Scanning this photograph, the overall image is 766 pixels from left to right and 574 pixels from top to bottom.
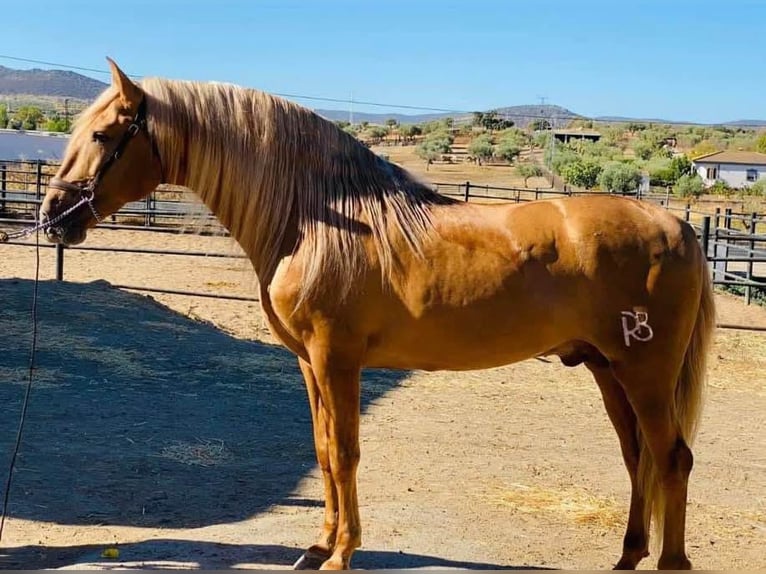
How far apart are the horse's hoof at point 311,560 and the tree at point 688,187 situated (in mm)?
36549

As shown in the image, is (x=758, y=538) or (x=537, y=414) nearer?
(x=758, y=538)

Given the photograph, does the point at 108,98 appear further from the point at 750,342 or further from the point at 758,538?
the point at 750,342

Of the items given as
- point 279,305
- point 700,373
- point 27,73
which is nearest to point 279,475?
point 279,305

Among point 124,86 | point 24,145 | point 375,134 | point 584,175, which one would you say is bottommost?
point 124,86

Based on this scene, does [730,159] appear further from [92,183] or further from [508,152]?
[92,183]

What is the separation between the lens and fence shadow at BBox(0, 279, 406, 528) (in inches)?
159

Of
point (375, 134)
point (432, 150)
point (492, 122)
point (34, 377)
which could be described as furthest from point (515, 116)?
point (34, 377)

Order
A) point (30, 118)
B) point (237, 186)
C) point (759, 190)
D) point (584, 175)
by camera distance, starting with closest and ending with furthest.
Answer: point (237, 186)
point (584, 175)
point (759, 190)
point (30, 118)

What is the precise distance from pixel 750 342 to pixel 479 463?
541 cm

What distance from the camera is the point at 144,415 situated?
220 inches

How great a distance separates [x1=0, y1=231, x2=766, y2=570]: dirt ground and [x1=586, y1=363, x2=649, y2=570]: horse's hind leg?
23 centimetres

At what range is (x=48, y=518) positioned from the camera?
3.73 metres

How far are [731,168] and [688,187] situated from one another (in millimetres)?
15083

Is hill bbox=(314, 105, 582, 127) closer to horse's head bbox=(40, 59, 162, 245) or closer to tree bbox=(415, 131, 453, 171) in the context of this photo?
tree bbox=(415, 131, 453, 171)
